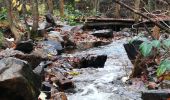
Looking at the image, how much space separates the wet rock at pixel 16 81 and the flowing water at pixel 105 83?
2.06 meters

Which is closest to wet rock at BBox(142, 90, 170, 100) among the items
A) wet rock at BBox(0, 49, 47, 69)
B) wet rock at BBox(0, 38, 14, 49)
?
wet rock at BBox(0, 49, 47, 69)

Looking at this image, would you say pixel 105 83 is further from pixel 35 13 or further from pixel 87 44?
pixel 35 13

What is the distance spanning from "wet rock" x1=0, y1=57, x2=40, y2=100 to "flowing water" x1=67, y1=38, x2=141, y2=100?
2056 mm

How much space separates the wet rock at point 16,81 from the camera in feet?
15.7

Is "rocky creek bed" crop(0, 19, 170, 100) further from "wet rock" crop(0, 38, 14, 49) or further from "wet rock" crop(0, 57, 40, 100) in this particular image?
"wet rock" crop(0, 38, 14, 49)

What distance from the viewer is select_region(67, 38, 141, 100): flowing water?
7.09 meters

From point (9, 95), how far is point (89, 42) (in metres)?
9.00

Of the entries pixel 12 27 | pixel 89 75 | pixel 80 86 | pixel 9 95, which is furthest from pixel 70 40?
pixel 9 95

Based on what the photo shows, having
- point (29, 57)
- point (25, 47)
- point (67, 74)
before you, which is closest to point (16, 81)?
point (29, 57)

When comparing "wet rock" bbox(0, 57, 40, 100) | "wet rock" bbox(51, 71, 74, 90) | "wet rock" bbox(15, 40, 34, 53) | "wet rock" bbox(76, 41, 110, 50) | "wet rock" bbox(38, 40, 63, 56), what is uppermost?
"wet rock" bbox(0, 57, 40, 100)

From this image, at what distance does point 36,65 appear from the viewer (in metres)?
8.28

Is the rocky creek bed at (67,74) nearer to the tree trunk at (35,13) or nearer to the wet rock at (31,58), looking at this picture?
the wet rock at (31,58)

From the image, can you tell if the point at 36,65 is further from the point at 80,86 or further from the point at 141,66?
the point at 141,66

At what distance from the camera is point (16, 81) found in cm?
479
